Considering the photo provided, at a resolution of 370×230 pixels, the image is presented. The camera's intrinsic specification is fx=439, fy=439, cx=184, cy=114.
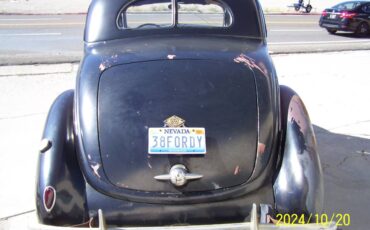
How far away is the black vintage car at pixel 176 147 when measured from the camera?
2730mm

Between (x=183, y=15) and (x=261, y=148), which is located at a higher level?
(x=183, y=15)

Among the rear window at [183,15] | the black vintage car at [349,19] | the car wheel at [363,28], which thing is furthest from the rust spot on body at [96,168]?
the car wheel at [363,28]

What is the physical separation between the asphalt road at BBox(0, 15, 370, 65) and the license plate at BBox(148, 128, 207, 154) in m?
6.84

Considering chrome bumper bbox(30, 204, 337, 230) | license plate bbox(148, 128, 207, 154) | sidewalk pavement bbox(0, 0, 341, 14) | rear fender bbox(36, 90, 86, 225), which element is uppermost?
sidewalk pavement bbox(0, 0, 341, 14)

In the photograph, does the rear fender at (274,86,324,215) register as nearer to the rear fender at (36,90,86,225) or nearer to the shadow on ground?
the shadow on ground

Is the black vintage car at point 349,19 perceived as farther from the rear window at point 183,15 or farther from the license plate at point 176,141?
the license plate at point 176,141

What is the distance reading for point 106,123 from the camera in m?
2.87

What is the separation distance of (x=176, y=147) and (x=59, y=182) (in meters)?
0.77

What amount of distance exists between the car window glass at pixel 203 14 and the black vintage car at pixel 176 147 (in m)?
0.76

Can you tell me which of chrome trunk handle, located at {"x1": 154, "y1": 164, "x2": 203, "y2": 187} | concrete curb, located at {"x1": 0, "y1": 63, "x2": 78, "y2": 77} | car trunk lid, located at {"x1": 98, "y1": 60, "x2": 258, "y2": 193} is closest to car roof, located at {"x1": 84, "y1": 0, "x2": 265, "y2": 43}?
car trunk lid, located at {"x1": 98, "y1": 60, "x2": 258, "y2": 193}

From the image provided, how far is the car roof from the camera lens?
3.65m

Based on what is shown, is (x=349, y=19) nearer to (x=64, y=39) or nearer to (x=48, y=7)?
(x=64, y=39)

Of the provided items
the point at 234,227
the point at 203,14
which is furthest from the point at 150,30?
the point at 234,227

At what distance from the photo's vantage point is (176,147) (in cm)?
276
